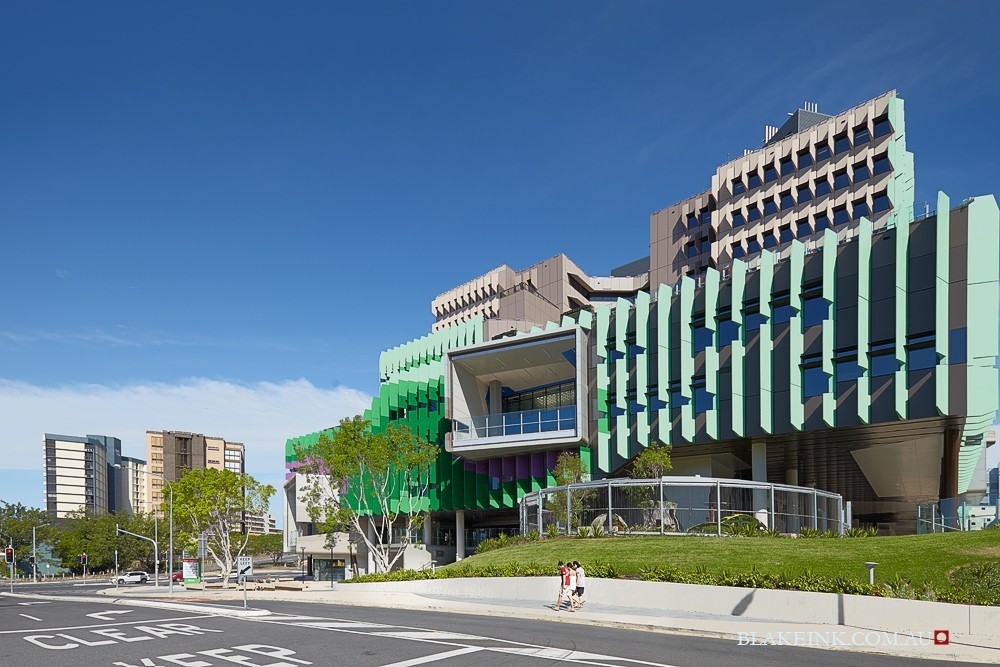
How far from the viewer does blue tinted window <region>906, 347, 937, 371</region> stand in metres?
39.2

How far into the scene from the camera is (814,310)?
43.6m

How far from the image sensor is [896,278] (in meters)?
40.1

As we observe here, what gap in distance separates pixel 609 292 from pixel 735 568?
3482 inches

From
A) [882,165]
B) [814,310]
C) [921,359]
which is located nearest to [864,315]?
[814,310]

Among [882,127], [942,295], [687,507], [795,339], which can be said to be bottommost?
[687,507]

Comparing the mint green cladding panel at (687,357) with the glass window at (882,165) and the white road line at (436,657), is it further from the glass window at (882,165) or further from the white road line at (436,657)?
the glass window at (882,165)

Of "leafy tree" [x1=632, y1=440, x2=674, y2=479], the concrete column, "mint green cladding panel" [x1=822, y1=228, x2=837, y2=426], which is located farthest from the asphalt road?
the concrete column

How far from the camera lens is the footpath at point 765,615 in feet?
61.7

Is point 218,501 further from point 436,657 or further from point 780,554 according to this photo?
point 436,657

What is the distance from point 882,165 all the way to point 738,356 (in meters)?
49.0

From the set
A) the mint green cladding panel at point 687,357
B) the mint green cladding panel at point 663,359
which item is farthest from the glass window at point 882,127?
the mint green cladding panel at point 687,357

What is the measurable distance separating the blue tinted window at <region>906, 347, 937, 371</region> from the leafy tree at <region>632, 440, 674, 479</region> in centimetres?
1259

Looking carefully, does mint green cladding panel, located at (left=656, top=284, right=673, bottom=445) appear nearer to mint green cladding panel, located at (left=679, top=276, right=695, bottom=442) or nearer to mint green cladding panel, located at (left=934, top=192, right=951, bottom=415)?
mint green cladding panel, located at (left=679, top=276, right=695, bottom=442)

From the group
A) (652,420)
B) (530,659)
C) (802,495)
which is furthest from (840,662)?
(652,420)
